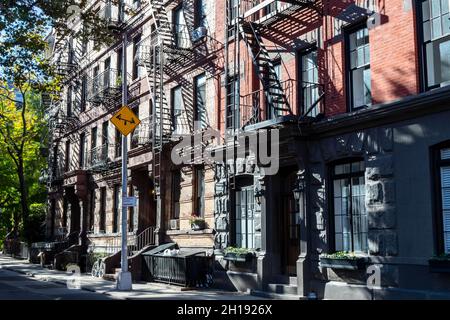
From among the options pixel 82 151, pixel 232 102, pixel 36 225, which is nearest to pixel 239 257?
pixel 232 102

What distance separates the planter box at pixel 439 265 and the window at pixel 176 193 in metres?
11.7

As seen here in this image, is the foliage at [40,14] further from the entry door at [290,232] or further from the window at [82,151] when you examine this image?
the window at [82,151]

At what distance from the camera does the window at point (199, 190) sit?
20125 millimetres

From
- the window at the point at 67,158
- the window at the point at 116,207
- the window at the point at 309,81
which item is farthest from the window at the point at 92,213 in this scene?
the window at the point at 309,81

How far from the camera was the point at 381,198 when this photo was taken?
1297 centimetres

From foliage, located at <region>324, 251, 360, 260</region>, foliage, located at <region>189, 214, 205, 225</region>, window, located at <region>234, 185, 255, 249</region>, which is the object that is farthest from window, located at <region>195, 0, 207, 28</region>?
foliage, located at <region>324, 251, 360, 260</region>

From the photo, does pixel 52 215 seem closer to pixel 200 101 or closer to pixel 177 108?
pixel 177 108

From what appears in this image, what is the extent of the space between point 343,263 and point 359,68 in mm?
4959

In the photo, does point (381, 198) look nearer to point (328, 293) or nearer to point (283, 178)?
point (328, 293)

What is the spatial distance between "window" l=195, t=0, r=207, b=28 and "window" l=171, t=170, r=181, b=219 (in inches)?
225

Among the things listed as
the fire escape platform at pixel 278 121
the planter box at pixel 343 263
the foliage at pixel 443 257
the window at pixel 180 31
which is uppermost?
the window at pixel 180 31

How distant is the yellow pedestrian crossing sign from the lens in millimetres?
17391

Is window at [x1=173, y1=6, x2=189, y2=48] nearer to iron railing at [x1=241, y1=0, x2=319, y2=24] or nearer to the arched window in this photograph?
iron railing at [x1=241, y1=0, x2=319, y2=24]

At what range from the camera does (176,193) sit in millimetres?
21688
